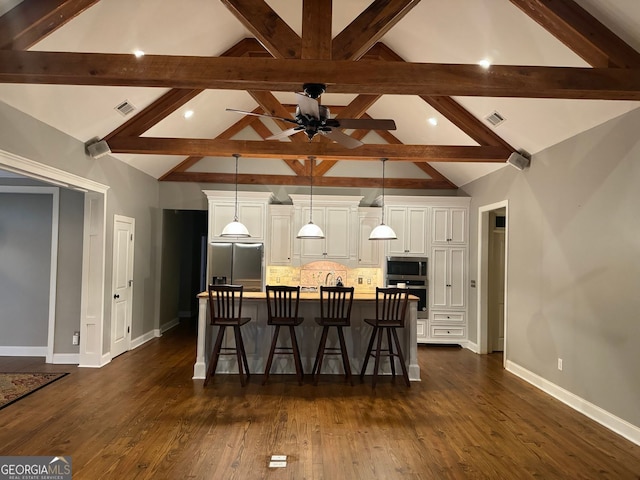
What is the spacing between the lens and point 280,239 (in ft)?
23.4

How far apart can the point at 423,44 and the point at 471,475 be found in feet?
13.9

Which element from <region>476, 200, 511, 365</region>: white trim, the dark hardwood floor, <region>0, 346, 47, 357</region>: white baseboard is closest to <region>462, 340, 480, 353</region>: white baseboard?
<region>476, 200, 511, 365</region>: white trim

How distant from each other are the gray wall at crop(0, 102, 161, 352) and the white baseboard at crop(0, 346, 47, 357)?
3.66 ft

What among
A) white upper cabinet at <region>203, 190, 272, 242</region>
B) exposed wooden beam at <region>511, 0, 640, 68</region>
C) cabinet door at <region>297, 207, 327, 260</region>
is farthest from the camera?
cabinet door at <region>297, 207, 327, 260</region>

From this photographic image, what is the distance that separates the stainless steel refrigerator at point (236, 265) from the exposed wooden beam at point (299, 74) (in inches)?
160

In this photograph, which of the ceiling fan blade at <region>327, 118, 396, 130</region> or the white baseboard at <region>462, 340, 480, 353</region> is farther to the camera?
the white baseboard at <region>462, 340, 480, 353</region>

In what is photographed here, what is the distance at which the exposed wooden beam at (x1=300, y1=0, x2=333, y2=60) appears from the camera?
317cm

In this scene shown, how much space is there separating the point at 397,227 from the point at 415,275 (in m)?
0.88

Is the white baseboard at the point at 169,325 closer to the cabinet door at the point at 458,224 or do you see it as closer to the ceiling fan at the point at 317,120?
the ceiling fan at the point at 317,120

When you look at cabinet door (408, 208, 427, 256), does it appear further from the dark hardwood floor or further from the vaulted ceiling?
the dark hardwood floor

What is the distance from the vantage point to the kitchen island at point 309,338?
199 inches

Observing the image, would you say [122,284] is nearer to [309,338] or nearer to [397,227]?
[309,338]

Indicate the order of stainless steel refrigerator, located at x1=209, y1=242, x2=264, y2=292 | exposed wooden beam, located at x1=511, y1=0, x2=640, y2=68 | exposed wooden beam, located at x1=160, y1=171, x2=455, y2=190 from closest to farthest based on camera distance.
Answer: exposed wooden beam, located at x1=511, y1=0, x2=640, y2=68 → stainless steel refrigerator, located at x1=209, y1=242, x2=264, y2=292 → exposed wooden beam, located at x1=160, y1=171, x2=455, y2=190

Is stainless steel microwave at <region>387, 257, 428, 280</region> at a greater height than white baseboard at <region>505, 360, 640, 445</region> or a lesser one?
greater
